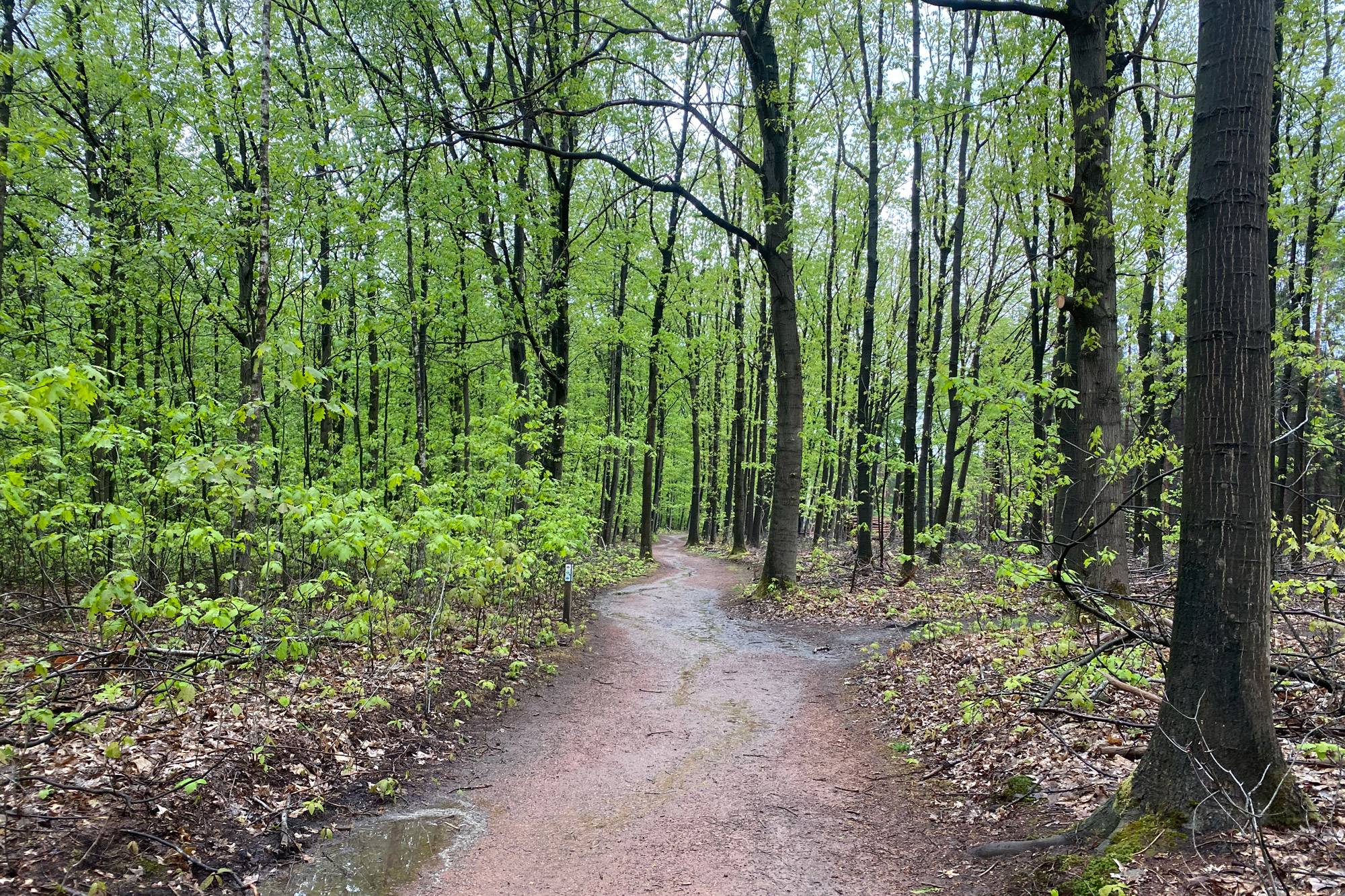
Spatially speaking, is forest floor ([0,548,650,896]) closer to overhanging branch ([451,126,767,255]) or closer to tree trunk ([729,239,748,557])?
overhanging branch ([451,126,767,255])

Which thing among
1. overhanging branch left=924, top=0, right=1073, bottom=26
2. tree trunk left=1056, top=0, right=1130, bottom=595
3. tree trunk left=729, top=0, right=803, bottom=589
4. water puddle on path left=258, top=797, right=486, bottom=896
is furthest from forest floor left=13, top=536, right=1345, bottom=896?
overhanging branch left=924, top=0, right=1073, bottom=26

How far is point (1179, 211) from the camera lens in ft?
34.6

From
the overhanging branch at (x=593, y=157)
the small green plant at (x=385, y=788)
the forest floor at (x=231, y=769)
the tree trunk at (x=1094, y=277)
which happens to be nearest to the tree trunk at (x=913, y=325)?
the overhanging branch at (x=593, y=157)

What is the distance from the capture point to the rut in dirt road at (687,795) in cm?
431

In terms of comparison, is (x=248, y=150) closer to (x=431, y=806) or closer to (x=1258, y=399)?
(x=431, y=806)

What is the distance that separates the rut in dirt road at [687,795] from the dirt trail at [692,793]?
0.05ft

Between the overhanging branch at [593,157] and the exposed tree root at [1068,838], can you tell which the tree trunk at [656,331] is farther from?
the exposed tree root at [1068,838]

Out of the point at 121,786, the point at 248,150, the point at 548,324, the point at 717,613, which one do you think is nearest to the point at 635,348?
the point at 548,324

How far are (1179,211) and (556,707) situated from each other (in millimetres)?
12491

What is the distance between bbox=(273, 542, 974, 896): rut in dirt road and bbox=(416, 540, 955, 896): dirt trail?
0.05 feet

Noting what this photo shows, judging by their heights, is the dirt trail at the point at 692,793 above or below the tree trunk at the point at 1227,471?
below

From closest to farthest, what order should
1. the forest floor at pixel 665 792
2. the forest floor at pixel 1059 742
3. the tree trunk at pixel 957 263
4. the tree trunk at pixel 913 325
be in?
the forest floor at pixel 1059 742 < the forest floor at pixel 665 792 < the tree trunk at pixel 913 325 < the tree trunk at pixel 957 263

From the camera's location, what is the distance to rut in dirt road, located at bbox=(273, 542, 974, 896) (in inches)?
170

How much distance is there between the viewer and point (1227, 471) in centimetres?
324
